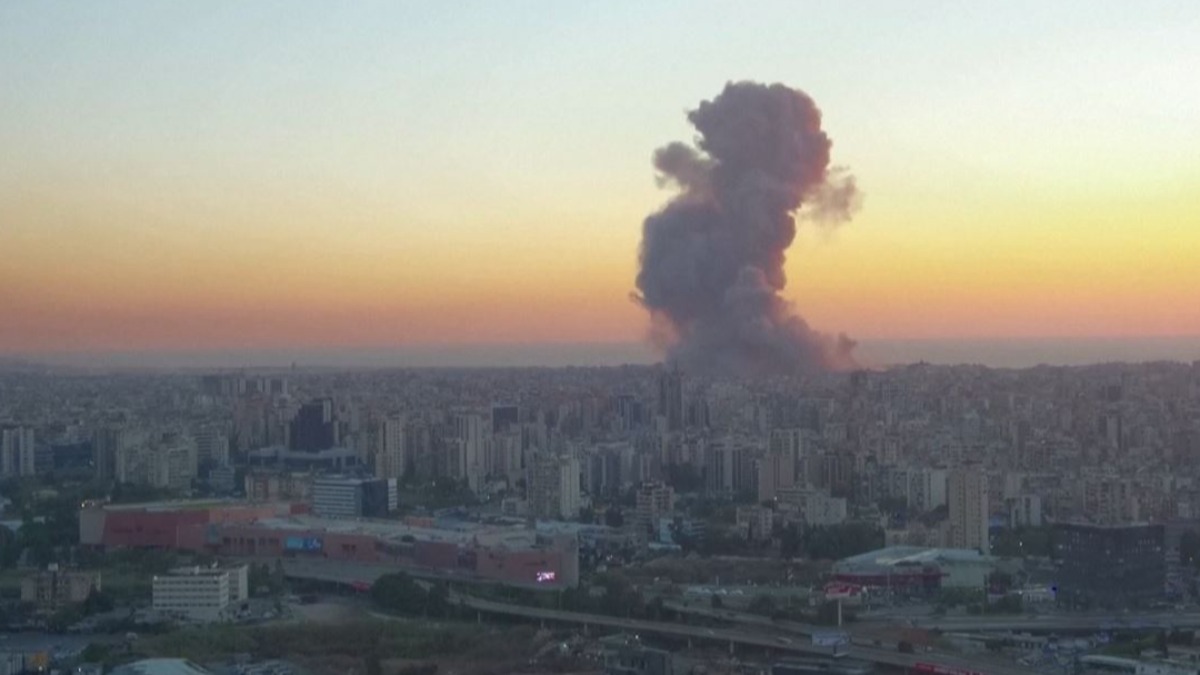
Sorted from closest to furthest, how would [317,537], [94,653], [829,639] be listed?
[94,653]
[829,639]
[317,537]

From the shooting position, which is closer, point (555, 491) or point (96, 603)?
point (96, 603)

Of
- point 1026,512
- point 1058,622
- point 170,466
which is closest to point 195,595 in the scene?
point 1058,622

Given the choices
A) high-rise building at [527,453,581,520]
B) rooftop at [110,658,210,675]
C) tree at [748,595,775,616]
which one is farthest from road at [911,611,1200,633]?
high-rise building at [527,453,581,520]

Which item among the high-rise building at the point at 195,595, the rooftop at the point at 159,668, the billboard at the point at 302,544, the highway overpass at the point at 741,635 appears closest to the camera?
the rooftop at the point at 159,668

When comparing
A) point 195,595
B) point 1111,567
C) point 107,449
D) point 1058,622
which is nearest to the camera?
point 1058,622

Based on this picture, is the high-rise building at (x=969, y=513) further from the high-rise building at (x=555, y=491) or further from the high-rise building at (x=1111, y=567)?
the high-rise building at (x=555, y=491)

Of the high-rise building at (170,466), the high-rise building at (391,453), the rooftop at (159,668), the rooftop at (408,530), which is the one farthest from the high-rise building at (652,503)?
the rooftop at (159,668)

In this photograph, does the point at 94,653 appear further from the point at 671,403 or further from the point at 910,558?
the point at 671,403
